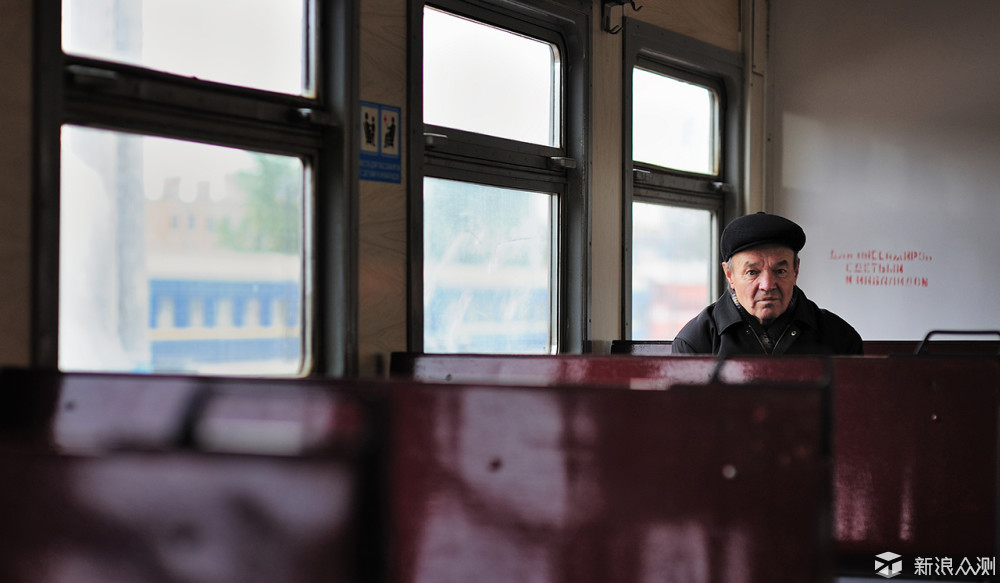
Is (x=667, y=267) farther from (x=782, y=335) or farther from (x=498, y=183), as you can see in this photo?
(x=782, y=335)

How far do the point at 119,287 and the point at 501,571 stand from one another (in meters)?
1.56

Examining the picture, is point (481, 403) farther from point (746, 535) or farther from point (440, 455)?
point (746, 535)

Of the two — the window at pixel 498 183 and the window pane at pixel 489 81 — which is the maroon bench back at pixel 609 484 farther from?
the window pane at pixel 489 81

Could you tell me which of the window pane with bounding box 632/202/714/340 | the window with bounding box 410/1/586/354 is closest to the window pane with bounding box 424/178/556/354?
the window with bounding box 410/1/586/354

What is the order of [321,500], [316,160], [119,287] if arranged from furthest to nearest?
[316,160]
[119,287]
[321,500]

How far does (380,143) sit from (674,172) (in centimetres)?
200

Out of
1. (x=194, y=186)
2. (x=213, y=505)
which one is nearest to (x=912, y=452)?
(x=213, y=505)

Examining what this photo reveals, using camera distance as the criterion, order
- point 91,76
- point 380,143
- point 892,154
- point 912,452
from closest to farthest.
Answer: point 912,452
point 91,76
point 380,143
point 892,154

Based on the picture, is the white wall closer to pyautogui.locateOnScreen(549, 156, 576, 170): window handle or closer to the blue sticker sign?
pyautogui.locateOnScreen(549, 156, 576, 170): window handle

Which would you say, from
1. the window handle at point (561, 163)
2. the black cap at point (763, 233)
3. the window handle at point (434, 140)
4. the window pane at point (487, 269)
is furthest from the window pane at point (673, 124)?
the black cap at point (763, 233)

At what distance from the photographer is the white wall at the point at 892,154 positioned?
468 centimetres

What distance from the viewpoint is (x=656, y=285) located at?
4668mm

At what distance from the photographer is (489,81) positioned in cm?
369

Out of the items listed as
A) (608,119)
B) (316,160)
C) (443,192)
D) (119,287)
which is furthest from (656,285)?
(119,287)
